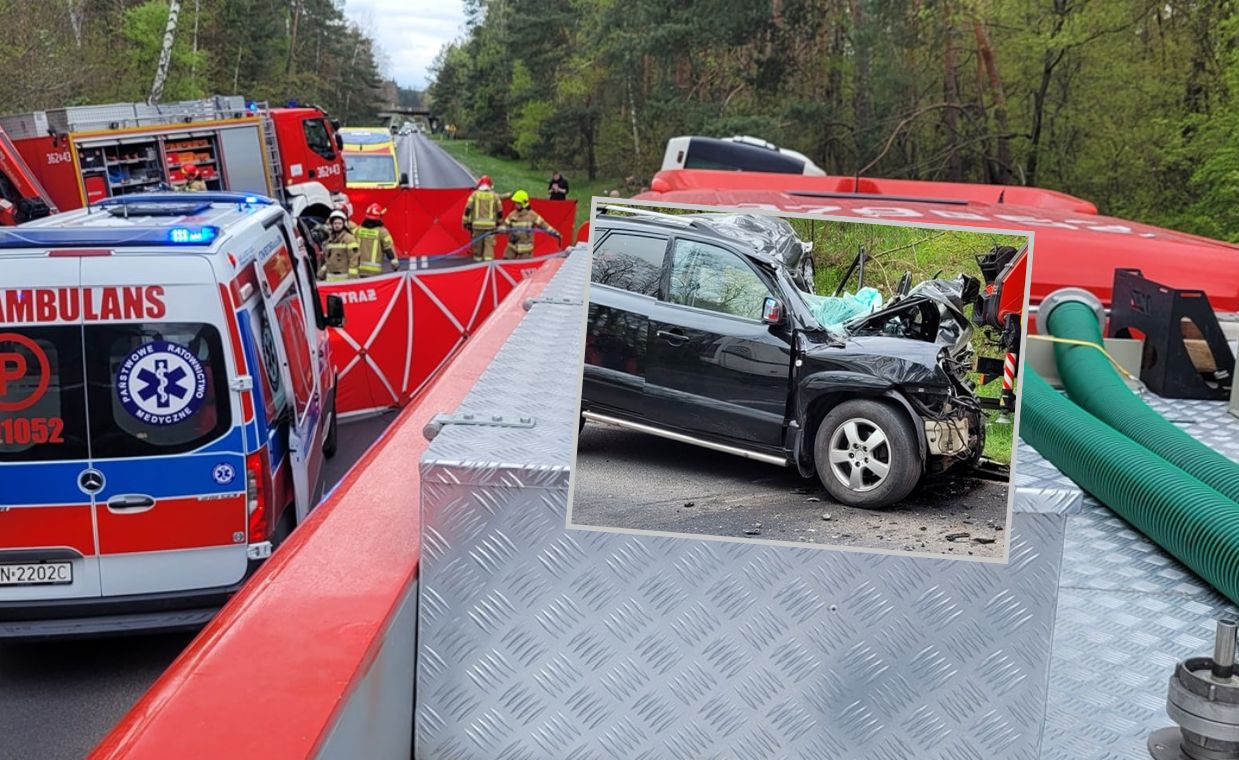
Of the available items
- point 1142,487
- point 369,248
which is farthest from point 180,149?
point 1142,487

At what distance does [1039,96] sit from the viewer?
25875mm

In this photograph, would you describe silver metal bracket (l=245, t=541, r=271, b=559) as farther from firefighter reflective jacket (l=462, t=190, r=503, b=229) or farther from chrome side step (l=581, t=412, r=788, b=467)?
firefighter reflective jacket (l=462, t=190, r=503, b=229)

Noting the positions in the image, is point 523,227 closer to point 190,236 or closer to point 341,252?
point 341,252

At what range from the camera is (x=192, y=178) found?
25.3 m

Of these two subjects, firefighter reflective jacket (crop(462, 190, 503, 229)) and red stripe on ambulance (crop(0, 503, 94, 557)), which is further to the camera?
firefighter reflective jacket (crop(462, 190, 503, 229))

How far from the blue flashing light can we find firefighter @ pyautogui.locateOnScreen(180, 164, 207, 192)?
68.6 feet

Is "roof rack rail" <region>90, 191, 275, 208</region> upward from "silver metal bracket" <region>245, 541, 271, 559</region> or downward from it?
upward

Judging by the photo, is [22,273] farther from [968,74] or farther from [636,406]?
[968,74]

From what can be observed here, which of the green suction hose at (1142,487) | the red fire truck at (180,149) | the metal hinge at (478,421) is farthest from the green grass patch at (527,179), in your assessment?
the metal hinge at (478,421)

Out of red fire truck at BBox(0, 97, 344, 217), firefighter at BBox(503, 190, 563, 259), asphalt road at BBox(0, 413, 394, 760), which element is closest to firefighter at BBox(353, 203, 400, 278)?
firefighter at BBox(503, 190, 563, 259)

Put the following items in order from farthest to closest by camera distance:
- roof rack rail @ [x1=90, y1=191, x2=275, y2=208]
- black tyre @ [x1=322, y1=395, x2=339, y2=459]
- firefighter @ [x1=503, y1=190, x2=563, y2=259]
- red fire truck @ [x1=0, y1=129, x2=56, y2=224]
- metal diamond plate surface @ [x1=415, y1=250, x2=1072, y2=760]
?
red fire truck @ [x1=0, y1=129, x2=56, y2=224], firefighter @ [x1=503, y1=190, x2=563, y2=259], black tyre @ [x1=322, y1=395, x2=339, y2=459], roof rack rail @ [x1=90, y1=191, x2=275, y2=208], metal diamond plate surface @ [x1=415, y1=250, x2=1072, y2=760]

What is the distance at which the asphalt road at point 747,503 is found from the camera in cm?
190

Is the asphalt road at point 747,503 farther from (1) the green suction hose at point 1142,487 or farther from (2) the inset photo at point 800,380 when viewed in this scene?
(1) the green suction hose at point 1142,487

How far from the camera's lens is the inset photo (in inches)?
74.4
